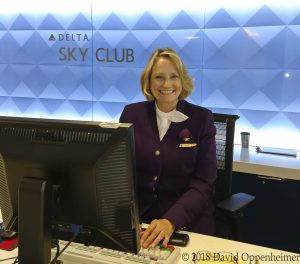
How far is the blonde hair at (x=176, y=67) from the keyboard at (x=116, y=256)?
0.96 m

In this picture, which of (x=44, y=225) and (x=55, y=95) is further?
(x=55, y=95)

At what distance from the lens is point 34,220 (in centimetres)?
98

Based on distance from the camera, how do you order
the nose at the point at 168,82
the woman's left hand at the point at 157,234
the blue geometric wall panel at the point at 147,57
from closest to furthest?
the woman's left hand at the point at 157,234
the nose at the point at 168,82
the blue geometric wall panel at the point at 147,57

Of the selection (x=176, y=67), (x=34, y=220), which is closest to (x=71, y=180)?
(x=34, y=220)

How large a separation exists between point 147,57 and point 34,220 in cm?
256

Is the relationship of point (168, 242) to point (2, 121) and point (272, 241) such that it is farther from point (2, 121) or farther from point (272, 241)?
point (272, 241)

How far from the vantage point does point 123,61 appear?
3.43m

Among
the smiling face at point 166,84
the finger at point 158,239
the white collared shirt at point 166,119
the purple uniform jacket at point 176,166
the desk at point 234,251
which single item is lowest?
the desk at point 234,251

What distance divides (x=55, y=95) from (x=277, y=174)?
239 cm

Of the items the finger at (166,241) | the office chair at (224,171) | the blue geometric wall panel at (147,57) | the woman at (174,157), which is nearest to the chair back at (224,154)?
the office chair at (224,171)

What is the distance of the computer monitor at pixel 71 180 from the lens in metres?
0.95

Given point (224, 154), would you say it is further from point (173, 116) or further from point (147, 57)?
point (147, 57)

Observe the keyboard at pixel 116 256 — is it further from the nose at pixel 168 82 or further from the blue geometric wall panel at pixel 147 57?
the blue geometric wall panel at pixel 147 57

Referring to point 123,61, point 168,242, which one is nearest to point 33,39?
point 123,61
